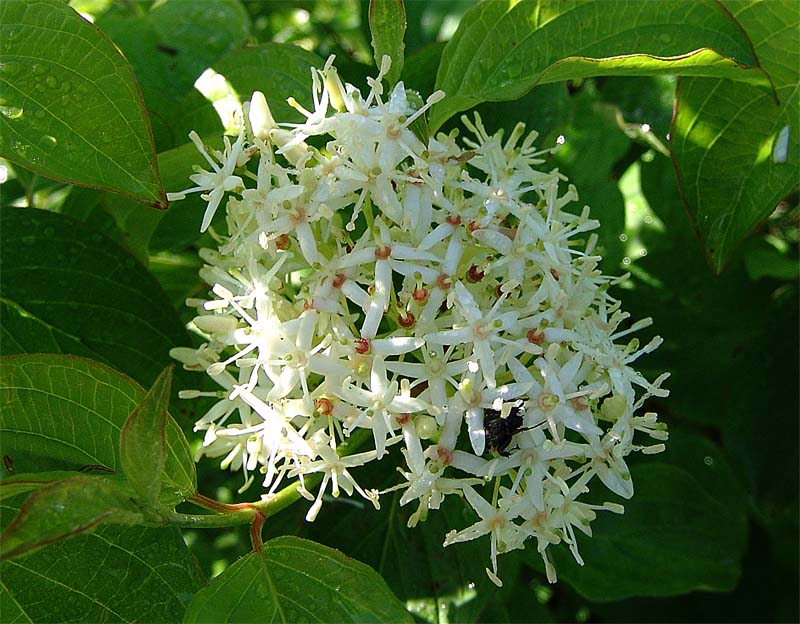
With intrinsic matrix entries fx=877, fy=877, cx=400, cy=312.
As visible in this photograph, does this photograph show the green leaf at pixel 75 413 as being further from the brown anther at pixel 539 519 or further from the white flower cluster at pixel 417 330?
the brown anther at pixel 539 519

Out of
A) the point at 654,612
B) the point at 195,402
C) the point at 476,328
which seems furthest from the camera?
the point at 654,612

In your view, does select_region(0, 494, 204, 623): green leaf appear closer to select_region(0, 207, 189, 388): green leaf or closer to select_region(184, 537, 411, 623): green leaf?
select_region(184, 537, 411, 623): green leaf

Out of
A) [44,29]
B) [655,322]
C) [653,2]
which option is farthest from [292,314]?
[655,322]

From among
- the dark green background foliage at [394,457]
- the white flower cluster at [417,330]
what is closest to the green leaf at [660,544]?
the dark green background foliage at [394,457]

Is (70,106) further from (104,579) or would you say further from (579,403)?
(579,403)

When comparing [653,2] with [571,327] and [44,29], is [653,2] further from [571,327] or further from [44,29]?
[44,29]

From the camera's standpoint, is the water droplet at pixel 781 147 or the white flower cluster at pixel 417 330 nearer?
the white flower cluster at pixel 417 330

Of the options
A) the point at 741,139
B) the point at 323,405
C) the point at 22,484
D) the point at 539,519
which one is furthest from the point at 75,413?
the point at 741,139
